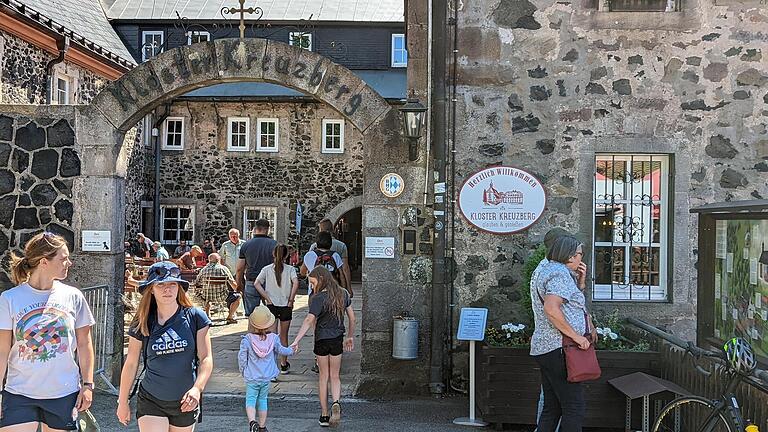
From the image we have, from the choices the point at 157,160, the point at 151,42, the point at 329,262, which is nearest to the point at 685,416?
the point at 329,262

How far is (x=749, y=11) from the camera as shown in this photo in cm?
808

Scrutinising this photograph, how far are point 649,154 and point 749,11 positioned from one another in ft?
5.76

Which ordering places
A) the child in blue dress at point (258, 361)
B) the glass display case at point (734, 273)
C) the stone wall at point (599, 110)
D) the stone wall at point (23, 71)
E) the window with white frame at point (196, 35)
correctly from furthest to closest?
1. the window with white frame at point (196, 35)
2. the stone wall at point (23, 71)
3. the stone wall at point (599, 110)
4. the child in blue dress at point (258, 361)
5. the glass display case at point (734, 273)

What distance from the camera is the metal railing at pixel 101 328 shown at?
8.07m

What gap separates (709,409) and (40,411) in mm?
4293

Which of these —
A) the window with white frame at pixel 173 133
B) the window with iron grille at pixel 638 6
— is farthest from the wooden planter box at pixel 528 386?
the window with white frame at pixel 173 133

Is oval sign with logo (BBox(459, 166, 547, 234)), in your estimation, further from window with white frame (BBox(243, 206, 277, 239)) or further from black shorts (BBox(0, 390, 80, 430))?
window with white frame (BBox(243, 206, 277, 239))

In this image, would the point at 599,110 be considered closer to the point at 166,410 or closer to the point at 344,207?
the point at 166,410

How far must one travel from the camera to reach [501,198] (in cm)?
813

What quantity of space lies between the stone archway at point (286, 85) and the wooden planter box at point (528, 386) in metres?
1.38

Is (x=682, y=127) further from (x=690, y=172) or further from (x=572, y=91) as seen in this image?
(x=572, y=91)

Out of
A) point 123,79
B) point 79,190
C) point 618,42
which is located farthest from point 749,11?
point 79,190

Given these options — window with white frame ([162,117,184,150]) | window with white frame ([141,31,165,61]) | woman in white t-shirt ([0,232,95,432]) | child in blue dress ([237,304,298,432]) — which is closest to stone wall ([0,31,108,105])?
window with white frame ([162,117,184,150])

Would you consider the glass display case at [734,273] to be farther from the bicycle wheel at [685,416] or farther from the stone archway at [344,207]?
the stone archway at [344,207]
